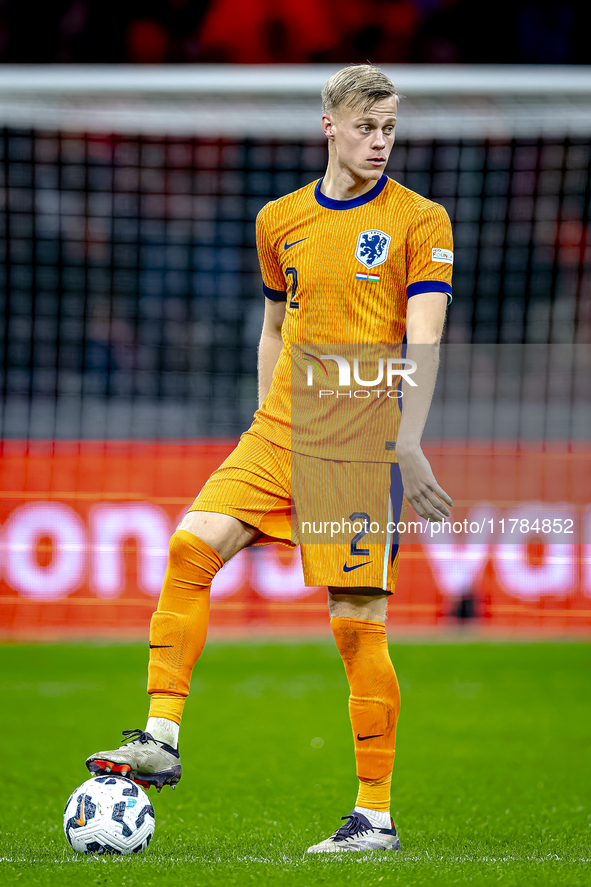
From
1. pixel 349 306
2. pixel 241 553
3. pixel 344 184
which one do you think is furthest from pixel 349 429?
pixel 241 553

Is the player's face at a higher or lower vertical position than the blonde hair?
lower

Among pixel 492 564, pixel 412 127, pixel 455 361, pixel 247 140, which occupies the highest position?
pixel 247 140

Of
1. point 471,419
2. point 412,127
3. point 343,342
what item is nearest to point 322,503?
point 343,342

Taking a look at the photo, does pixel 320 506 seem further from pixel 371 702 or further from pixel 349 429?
pixel 371 702

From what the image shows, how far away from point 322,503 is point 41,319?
7.77m

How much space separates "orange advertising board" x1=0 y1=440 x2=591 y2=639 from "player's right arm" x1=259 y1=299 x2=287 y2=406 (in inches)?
180

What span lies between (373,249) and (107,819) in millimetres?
1597

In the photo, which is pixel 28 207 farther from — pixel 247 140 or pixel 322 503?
pixel 322 503

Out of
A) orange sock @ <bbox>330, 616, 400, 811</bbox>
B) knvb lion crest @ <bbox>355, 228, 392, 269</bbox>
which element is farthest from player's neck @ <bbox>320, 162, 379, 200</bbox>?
orange sock @ <bbox>330, 616, 400, 811</bbox>

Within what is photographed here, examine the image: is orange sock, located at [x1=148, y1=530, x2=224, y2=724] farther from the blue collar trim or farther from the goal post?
the goal post

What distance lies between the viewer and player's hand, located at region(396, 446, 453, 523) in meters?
2.55

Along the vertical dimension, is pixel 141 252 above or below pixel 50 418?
above

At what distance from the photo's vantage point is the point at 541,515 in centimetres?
757

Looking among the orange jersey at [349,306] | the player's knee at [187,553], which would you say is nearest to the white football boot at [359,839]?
the player's knee at [187,553]
